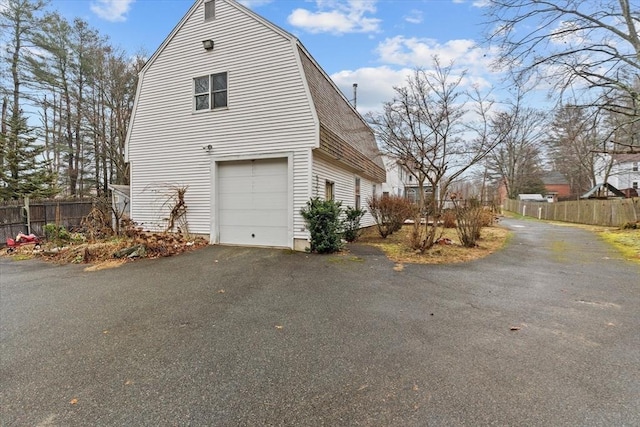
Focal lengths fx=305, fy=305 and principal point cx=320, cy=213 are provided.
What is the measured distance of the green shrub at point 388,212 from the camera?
1115cm

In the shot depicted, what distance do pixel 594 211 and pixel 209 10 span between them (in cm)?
2285


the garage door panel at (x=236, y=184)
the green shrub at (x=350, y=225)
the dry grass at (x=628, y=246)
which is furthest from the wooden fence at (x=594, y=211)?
the garage door panel at (x=236, y=184)

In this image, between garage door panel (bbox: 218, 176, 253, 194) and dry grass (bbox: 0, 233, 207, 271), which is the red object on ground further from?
garage door panel (bbox: 218, 176, 253, 194)

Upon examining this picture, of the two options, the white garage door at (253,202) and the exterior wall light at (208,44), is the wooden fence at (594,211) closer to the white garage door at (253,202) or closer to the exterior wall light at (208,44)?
the white garage door at (253,202)

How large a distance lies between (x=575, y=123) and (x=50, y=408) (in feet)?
47.3

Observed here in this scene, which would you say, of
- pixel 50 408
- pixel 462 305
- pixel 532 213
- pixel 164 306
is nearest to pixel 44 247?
pixel 164 306

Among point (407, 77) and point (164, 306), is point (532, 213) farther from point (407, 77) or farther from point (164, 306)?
point (164, 306)

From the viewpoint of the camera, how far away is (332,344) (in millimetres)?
3096

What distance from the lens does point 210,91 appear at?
928cm

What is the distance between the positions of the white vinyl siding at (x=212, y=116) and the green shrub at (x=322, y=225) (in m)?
0.47

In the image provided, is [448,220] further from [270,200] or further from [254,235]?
[254,235]

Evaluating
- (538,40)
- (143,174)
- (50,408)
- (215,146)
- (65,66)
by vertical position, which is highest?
(65,66)

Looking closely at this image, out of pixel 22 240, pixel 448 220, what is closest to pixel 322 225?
pixel 448 220

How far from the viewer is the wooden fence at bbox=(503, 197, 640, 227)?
1562 centimetres
